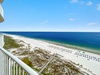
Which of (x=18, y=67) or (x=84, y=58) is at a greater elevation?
(x=18, y=67)

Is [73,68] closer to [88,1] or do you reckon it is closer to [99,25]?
[99,25]

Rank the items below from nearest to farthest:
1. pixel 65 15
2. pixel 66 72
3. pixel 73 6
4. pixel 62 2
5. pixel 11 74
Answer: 1. pixel 11 74
2. pixel 66 72
3. pixel 62 2
4. pixel 73 6
5. pixel 65 15

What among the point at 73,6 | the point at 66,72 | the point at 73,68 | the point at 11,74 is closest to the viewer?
the point at 11,74

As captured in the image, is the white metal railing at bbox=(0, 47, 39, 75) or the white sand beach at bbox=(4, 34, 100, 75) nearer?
the white metal railing at bbox=(0, 47, 39, 75)

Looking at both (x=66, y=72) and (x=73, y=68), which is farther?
(x=73, y=68)

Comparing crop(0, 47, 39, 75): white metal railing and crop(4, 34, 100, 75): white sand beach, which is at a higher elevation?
crop(0, 47, 39, 75): white metal railing

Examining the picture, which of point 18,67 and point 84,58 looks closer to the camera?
point 18,67

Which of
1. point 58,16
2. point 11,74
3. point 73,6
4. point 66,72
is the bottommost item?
point 66,72

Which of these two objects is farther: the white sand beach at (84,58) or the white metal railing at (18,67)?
the white sand beach at (84,58)

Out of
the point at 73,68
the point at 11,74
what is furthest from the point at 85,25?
the point at 11,74

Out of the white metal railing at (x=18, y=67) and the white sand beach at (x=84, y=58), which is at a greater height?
the white metal railing at (x=18, y=67)

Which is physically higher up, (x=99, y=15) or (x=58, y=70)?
(x=99, y=15)
